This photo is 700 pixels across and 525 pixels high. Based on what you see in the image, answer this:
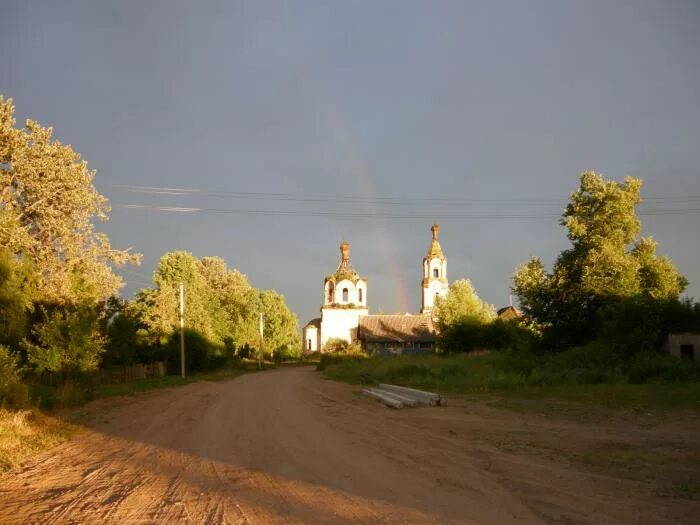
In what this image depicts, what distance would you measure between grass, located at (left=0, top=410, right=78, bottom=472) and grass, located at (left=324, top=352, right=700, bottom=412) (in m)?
11.9

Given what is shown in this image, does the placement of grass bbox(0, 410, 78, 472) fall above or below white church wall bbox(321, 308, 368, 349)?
below

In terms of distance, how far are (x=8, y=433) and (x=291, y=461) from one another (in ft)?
21.3

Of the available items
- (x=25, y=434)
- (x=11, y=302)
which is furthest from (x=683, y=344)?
(x=11, y=302)

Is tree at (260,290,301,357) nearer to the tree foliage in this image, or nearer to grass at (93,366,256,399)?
the tree foliage

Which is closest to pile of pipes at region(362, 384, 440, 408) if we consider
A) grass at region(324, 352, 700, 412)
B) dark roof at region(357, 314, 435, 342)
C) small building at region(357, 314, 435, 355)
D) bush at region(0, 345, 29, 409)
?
grass at region(324, 352, 700, 412)

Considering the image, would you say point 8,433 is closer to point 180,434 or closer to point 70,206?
point 180,434

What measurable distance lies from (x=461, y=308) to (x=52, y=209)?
38.4 meters

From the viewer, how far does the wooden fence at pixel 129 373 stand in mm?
35003

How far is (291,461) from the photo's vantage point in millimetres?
9898

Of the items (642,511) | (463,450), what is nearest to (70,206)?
(463,450)

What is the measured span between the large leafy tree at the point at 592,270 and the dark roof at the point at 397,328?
34.9 metres

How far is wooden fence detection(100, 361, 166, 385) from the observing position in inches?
1378

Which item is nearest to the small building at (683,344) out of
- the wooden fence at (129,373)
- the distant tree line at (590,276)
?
the distant tree line at (590,276)

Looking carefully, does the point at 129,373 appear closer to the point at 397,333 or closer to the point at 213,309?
the point at 213,309
